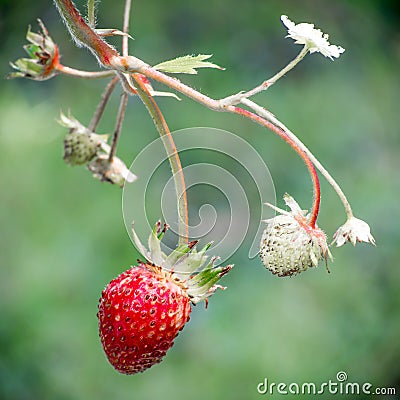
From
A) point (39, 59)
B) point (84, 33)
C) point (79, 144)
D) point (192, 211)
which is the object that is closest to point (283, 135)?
point (84, 33)

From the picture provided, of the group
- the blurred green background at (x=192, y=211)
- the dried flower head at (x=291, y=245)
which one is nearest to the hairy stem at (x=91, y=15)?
the dried flower head at (x=291, y=245)

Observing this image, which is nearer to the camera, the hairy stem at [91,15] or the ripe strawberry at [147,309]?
the hairy stem at [91,15]

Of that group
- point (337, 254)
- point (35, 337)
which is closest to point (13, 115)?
point (35, 337)

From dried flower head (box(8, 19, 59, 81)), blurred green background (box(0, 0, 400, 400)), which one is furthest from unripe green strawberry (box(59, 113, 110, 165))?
blurred green background (box(0, 0, 400, 400))

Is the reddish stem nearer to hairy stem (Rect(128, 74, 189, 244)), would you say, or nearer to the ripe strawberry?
hairy stem (Rect(128, 74, 189, 244))

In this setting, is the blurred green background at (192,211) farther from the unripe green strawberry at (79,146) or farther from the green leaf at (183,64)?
the green leaf at (183,64)

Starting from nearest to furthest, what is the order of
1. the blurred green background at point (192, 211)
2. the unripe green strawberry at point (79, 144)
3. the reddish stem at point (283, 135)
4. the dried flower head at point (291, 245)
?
the reddish stem at point (283, 135) → the dried flower head at point (291, 245) → the unripe green strawberry at point (79, 144) → the blurred green background at point (192, 211)
